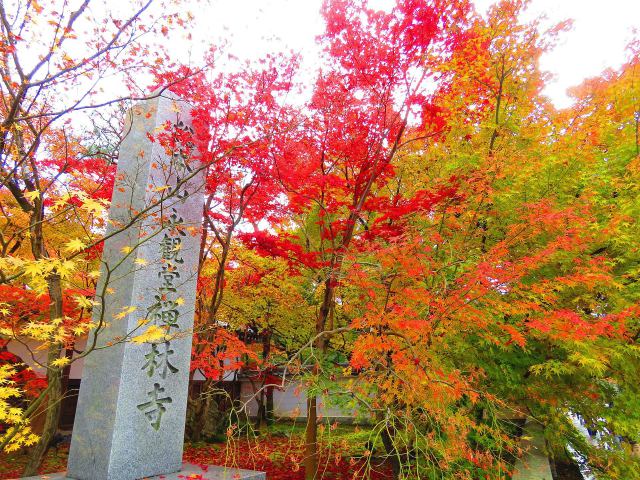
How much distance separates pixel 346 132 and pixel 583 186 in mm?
4687

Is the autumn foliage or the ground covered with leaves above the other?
the autumn foliage

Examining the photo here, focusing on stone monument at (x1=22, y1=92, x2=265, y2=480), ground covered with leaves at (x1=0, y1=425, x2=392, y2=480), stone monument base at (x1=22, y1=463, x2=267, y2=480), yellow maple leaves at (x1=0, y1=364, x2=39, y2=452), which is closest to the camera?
yellow maple leaves at (x1=0, y1=364, x2=39, y2=452)

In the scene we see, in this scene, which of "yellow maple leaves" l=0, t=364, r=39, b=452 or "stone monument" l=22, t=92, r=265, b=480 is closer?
"yellow maple leaves" l=0, t=364, r=39, b=452

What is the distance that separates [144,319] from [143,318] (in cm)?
27

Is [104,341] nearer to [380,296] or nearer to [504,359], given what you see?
[380,296]

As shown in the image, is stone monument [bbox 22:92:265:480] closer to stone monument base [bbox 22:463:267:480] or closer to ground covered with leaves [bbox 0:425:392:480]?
stone monument base [bbox 22:463:267:480]

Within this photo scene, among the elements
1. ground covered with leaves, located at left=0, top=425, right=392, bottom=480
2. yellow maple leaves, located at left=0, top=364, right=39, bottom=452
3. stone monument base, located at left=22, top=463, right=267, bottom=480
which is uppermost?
yellow maple leaves, located at left=0, top=364, right=39, bottom=452

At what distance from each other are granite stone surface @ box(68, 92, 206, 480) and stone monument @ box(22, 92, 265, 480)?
12 mm

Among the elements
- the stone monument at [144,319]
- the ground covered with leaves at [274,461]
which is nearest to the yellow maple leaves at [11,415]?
the stone monument at [144,319]

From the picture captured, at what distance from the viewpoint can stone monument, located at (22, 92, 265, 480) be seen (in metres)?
4.65

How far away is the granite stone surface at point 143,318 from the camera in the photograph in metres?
4.66

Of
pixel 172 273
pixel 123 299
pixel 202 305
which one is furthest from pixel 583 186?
pixel 202 305

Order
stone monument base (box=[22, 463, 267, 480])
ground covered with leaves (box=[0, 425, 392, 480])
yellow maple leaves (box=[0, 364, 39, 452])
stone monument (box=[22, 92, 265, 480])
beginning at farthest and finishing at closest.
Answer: ground covered with leaves (box=[0, 425, 392, 480])
stone monument base (box=[22, 463, 267, 480])
stone monument (box=[22, 92, 265, 480])
yellow maple leaves (box=[0, 364, 39, 452])

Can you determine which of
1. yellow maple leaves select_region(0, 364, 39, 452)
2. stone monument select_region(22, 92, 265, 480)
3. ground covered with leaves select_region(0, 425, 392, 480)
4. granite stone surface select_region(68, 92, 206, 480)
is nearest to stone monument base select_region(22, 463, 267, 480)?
stone monument select_region(22, 92, 265, 480)
